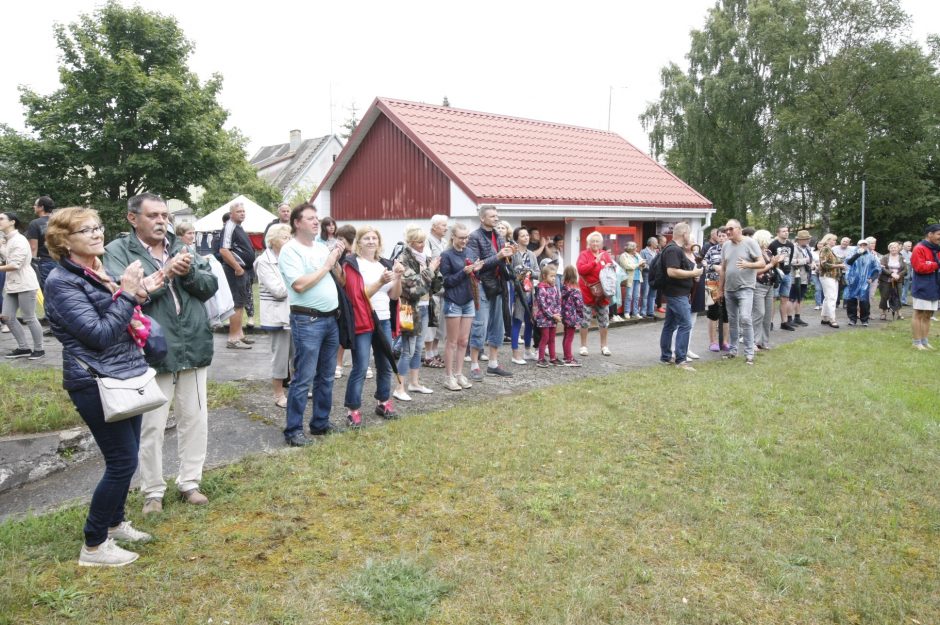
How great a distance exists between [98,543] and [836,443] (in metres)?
5.56

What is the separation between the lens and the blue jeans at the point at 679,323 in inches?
344

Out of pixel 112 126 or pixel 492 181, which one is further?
pixel 112 126

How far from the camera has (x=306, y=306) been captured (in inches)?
203

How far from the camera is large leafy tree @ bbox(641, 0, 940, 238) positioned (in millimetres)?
30016

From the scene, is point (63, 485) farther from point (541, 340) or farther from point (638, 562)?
point (541, 340)

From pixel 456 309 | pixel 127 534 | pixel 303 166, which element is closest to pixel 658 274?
pixel 456 309

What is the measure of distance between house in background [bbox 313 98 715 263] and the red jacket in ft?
15.1

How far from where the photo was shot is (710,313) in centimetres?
1033

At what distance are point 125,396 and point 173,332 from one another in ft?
2.60

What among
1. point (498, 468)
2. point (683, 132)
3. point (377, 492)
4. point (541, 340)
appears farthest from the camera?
point (683, 132)

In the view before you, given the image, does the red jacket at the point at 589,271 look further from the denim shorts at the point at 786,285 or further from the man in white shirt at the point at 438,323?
the denim shorts at the point at 786,285

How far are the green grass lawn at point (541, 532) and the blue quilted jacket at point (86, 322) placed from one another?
41.0 inches

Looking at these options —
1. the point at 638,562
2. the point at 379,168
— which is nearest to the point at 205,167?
the point at 379,168

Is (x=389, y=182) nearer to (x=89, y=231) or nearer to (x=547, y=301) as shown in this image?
(x=547, y=301)
